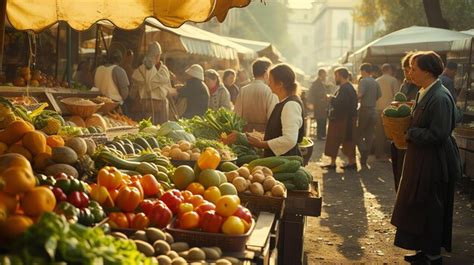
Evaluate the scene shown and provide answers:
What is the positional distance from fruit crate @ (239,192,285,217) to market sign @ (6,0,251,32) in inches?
86.7

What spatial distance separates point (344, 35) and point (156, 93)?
9758cm

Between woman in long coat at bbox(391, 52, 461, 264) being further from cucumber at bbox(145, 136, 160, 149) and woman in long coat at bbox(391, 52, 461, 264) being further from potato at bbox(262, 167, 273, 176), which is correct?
cucumber at bbox(145, 136, 160, 149)

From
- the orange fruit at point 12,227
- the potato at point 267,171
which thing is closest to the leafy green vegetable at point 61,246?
the orange fruit at point 12,227

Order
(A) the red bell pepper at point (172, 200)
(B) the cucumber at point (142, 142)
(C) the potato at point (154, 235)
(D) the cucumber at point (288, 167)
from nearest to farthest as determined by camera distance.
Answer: (C) the potato at point (154, 235) < (A) the red bell pepper at point (172, 200) < (D) the cucumber at point (288, 167) < (B) the cucumber at point (142, 142)

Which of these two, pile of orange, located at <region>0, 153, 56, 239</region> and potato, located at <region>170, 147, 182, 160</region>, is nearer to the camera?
pile of orange, located at <region>0, 153, 56, 239</region>

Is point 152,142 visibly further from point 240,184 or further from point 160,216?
point 160,216

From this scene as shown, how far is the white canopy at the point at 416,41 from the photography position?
51.1 feet

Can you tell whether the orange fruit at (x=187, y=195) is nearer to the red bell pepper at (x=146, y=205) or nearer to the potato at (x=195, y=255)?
the red bell pepper at (x=146, y=205)

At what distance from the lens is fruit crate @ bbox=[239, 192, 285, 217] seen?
5.12 metres

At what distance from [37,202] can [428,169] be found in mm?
4316

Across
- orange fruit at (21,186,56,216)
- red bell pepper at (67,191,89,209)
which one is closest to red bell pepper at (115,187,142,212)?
red bell pepper at (67,191,89,209)

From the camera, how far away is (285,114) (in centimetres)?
648

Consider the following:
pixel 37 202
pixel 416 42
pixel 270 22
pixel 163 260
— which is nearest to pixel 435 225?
pixel 163 260

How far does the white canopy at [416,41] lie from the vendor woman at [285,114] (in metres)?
9.76
